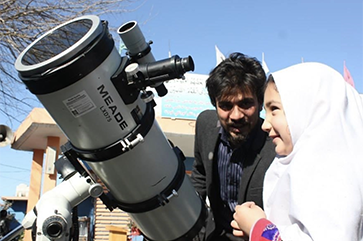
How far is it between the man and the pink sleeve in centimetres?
77

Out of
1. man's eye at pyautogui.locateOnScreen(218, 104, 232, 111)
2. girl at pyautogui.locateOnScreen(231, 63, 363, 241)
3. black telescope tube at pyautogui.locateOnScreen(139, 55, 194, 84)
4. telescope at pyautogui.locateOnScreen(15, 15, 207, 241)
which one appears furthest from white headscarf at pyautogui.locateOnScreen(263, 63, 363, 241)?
man's eye at pyautogui.locateOnScreen(218, 104, 232, 111)

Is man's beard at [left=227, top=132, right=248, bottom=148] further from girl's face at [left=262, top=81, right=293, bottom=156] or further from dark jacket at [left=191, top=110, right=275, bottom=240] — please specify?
girl's face at [left=262, top=81, right=293, bottom=156]

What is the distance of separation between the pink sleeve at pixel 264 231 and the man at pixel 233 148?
2.53ft

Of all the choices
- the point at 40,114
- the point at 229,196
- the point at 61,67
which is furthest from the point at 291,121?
the point at 40,114

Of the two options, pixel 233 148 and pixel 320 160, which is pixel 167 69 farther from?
pixel 320 160

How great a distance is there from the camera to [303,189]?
1058 millimetres

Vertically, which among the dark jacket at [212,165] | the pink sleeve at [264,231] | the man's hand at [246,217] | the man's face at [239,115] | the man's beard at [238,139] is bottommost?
the dark jacket at [212,165]

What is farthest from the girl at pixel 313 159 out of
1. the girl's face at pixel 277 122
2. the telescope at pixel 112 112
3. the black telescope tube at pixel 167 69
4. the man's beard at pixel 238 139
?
the man's beard at pixel 238 139

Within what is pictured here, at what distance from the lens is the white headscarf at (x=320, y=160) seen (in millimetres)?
996

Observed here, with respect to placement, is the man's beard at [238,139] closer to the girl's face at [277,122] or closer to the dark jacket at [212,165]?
the dark jacket at [212,165]

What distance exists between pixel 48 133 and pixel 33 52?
22.0 feet

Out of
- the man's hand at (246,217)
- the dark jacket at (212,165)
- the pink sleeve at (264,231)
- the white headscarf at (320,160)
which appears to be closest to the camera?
the white headscarf at (320,160)

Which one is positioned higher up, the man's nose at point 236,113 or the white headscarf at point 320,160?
the white headscarf at point 320,160

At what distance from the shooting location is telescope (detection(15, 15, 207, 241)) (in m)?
1.58
